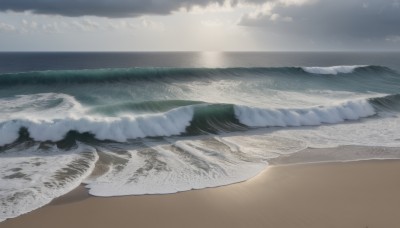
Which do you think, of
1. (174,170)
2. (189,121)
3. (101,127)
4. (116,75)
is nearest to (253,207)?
(174,170)

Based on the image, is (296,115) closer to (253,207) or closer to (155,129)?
(155,129)

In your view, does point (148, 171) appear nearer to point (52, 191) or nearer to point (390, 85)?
point (52, 191)

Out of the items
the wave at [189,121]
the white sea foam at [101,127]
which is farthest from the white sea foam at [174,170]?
the wave at [189,121]

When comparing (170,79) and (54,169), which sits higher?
(170,79)

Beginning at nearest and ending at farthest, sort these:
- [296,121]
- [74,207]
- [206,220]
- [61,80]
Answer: [206,220] → [74,207] → [296,121] → [61,80]

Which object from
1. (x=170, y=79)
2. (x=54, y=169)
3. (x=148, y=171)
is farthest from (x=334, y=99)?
(x=54, y=169)

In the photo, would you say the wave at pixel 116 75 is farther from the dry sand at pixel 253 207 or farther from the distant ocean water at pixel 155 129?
the dry sand at pixel 253 207
